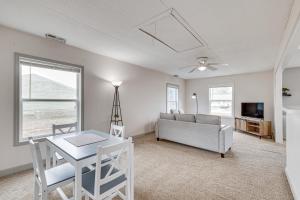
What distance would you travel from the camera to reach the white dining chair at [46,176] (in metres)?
1.37

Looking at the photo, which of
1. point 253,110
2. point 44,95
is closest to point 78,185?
point 44,95

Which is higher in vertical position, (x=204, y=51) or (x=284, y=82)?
(x=204, y=51)

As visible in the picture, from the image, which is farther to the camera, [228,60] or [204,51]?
[228,60]

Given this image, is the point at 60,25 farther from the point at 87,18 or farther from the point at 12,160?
the point at 12,160

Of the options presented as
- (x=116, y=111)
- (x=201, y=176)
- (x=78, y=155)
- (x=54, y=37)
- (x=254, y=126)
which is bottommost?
(x=201, y=176)

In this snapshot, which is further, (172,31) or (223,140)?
(223,140)

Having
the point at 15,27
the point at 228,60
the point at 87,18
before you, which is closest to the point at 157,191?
the point at 87,18

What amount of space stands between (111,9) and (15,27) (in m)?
1.85

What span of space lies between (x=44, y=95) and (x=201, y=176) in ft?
11.2

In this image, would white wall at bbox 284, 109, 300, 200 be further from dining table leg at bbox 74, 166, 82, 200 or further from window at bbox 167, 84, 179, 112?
window at bbox 167, 84, 179, 112

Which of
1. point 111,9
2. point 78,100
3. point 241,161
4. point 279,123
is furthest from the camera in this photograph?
point 279,123

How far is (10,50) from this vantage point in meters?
2.53

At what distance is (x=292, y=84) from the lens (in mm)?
5117

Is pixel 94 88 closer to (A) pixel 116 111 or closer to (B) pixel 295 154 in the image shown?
(A) pixel 116 111
